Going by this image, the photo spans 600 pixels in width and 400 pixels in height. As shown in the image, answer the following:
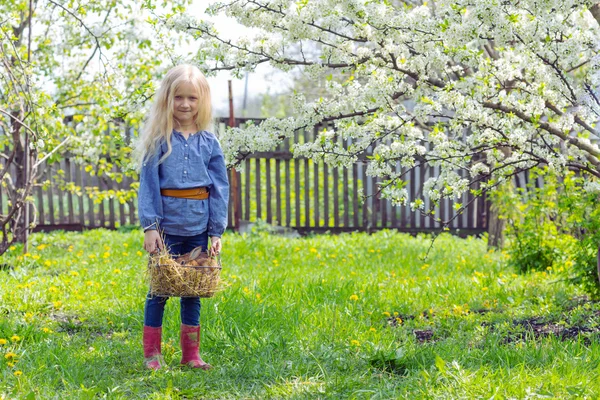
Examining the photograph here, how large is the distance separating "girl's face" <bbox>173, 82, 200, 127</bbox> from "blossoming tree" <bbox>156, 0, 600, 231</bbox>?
101 cm

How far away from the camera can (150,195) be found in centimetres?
340

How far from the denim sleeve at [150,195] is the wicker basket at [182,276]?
0.58ft

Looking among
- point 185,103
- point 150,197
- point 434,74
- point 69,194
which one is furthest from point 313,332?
point 69,194

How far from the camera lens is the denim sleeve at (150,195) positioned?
3.37 metres

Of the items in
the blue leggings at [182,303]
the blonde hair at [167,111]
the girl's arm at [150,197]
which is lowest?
the blue leggings at [182,303]

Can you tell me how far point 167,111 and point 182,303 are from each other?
921 millimetres

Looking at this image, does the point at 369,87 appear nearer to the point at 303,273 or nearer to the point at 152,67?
the point at 303,273

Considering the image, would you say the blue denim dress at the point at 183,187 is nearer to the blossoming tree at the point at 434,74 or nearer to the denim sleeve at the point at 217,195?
the denim sleeve at the point at 217,195

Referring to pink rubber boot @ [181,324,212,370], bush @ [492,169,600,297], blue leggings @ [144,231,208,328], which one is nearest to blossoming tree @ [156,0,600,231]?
bush @ [492,169,600,297]

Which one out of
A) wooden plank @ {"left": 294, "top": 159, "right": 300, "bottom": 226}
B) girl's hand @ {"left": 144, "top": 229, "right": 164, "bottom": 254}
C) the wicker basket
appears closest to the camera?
the wicker basket

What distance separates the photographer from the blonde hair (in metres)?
3.49

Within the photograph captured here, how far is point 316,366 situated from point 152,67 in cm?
449

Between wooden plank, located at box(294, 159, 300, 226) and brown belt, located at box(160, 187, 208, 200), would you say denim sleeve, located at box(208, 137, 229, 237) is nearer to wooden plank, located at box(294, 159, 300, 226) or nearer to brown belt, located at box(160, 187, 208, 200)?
brown belt, located at box(160, 187, 208, 200)

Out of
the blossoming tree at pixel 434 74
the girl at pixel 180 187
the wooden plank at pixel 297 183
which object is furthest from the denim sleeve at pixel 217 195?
the wooden plank at pixel 297 183
